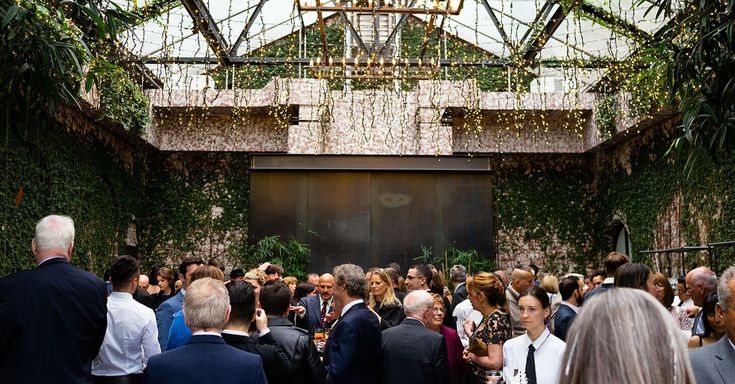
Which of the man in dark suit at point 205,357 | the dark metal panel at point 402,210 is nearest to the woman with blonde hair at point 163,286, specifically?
the man in dark suit at point 205,357

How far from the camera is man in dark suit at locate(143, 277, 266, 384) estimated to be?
2.63 metres

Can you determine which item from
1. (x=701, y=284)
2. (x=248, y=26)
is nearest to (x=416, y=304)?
(x=701, y=284)

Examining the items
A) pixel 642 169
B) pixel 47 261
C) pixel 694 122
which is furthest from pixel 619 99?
pixel 47 261

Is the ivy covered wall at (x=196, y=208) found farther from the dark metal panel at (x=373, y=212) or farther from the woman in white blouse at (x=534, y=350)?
the woman in white blouse at (x=534, y=350)

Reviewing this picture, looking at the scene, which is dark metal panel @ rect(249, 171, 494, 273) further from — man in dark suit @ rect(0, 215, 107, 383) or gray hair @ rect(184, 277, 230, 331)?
gray hair @ rect(184, 277, 230, 331)

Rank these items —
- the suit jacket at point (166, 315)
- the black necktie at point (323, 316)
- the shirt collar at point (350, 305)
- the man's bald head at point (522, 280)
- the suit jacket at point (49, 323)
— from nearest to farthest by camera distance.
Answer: the suit jacket at point (49, 323)
the shirt collar at point (350, 305)
the suit jacket at point (166, 315)
the man's bald head at point (522, 280)
the black necktie at point (323, 316)

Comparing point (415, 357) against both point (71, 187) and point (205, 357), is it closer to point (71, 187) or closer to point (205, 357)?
point (205, 357)

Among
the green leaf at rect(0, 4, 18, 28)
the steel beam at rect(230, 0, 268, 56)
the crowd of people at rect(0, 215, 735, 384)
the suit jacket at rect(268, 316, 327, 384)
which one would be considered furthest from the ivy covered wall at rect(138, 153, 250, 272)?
the green leaf at rect(0, 4, 18, 28)

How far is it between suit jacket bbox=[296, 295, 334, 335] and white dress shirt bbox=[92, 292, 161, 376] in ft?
7.70

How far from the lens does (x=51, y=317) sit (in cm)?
337

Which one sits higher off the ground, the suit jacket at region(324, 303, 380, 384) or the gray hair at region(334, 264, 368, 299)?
the gray hair at region(334, 264, 368, 299)

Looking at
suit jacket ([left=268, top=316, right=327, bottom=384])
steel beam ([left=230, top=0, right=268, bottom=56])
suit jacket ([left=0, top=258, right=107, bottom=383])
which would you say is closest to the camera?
suit jacket ([left=0, top=258, right=107, bottom=383])

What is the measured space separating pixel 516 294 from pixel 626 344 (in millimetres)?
4260

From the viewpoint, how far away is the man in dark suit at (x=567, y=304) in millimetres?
5496
